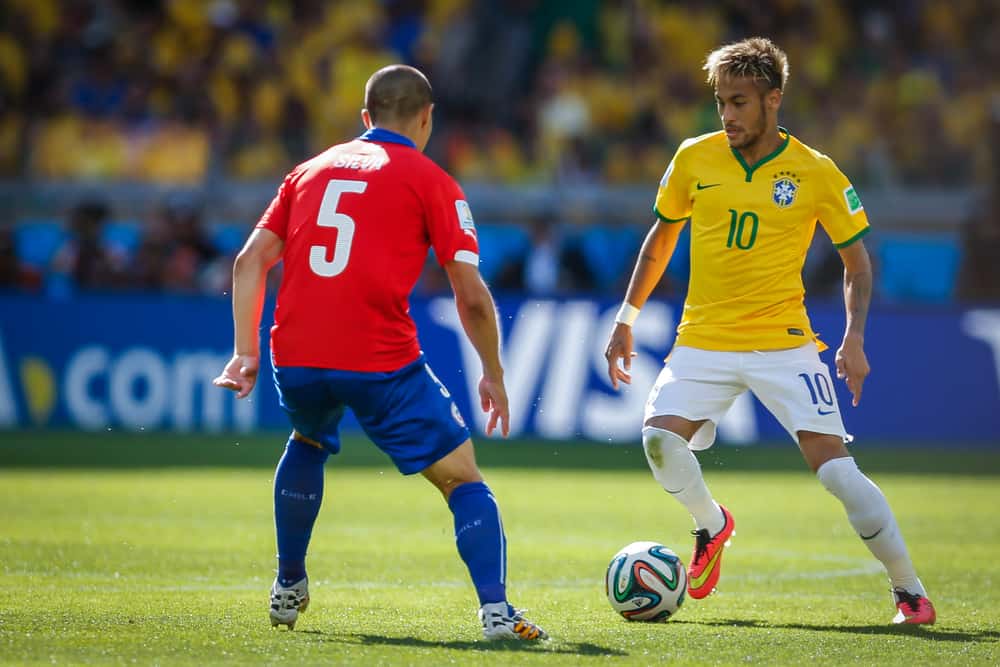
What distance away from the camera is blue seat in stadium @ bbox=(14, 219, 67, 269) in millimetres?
17328

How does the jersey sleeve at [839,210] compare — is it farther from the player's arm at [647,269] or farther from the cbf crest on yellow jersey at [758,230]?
the player's arm at [647,269]

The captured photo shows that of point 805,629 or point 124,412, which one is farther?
point 124,412

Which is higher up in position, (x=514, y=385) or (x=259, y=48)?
(x=259, y=48)

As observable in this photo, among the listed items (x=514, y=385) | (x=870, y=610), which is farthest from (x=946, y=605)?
(x=514, y=385)

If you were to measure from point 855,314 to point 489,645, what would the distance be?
2210 mm

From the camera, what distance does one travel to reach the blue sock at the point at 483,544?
18.0ft

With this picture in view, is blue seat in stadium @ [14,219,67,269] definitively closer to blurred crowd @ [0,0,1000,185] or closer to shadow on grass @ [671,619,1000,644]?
blurred crowd @ [0,0,1000,185]

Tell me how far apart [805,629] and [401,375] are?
76.1 inches

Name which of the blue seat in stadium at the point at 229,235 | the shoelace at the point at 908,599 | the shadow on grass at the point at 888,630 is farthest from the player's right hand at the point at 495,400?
the blue seat in stadium at the point at 229,235

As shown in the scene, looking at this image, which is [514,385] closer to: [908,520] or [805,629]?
[908,520]

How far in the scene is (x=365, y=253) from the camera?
5547mm

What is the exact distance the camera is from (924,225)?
17656 millimetres

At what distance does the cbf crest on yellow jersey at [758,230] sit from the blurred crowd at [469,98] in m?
9.98

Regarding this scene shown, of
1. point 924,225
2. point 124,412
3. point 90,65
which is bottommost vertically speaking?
point 124,412
